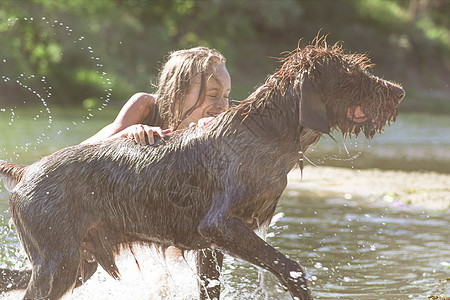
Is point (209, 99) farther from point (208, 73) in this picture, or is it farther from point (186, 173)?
point (186, 173)

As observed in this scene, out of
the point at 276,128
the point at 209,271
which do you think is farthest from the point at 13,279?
the point at 276,128

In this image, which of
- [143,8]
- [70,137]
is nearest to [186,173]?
[70,137]

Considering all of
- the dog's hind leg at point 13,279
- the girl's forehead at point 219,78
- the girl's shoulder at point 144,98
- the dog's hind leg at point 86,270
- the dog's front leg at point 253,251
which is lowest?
the dog's hind leg at point 13,279

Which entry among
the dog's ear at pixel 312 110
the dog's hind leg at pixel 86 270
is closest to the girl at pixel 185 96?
Result: the dog's hind leg at pixel 86 270

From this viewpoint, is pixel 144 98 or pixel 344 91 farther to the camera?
pixel 144 98

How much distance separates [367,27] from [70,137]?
29.1 metres

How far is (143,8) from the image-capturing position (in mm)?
36531

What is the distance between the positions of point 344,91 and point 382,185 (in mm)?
7416

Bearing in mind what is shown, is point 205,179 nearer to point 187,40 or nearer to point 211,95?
point 211,95

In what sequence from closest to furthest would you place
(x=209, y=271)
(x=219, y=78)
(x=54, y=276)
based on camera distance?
(x=54, y=276)
(x=209, y=271)
(x=219, y=78)

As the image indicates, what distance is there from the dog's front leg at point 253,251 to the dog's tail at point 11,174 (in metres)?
1.33

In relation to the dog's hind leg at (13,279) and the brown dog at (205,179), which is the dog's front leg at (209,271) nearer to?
the brown dog at (205,179)

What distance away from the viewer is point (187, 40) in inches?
1500

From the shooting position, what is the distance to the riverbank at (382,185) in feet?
31.3
